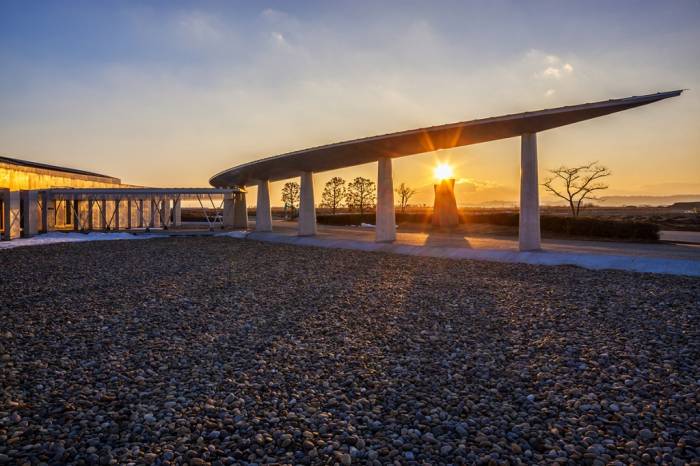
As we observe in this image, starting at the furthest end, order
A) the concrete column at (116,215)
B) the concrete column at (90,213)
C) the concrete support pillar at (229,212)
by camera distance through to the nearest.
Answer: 1. the concrete support pillar at (229,212)
2. the concrete column at (116,215)
3. the concrete column at (90,213)

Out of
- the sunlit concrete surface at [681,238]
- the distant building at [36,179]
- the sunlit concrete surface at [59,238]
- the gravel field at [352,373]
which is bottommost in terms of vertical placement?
the gravel field at [352,373]

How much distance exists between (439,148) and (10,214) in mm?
24882

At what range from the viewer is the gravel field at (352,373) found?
388 centimetres

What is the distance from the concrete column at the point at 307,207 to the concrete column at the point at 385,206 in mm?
6191

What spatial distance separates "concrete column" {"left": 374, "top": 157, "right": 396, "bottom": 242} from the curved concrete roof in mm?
765

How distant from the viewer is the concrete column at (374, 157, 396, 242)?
22.0 metres

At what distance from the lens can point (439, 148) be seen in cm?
2059

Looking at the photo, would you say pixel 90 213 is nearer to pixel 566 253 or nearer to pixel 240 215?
pixel 240 215

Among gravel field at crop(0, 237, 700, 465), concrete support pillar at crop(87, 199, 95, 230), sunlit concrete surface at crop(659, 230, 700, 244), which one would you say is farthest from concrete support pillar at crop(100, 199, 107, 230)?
sunlit concrete surface at crop(659, 230, 700, 244)

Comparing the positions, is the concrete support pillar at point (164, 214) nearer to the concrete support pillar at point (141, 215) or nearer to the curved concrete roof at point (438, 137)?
the concrete support pillar at point (141, 215)

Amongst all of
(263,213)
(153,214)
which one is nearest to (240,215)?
(263,213)

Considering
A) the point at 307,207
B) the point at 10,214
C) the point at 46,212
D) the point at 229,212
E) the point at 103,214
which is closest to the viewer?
the point at 10,214

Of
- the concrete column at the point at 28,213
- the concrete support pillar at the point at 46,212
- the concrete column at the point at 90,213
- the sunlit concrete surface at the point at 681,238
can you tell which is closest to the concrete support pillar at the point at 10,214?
the concrete column at the point at 28,213

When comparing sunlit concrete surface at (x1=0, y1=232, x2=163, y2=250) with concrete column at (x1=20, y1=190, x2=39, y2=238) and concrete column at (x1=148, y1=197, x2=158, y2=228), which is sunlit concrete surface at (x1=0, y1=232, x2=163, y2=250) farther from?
concrete column at (x1=148, y1=197, x2=158, y2=228)
